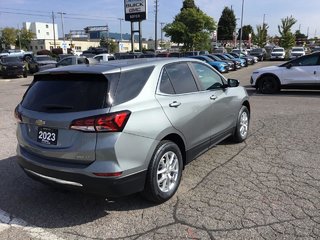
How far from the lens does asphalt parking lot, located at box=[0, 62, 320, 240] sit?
3.64 m

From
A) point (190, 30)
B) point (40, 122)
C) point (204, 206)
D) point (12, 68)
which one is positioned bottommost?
point (12, 68)

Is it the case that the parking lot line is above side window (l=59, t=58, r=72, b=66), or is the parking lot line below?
below

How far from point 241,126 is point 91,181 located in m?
3.80

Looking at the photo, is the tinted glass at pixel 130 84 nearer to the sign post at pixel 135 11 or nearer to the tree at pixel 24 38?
the sign post at pixel 135 11

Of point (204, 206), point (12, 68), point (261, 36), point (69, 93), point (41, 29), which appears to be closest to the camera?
point (69, 93)

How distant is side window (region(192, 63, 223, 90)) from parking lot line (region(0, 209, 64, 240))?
2887mm

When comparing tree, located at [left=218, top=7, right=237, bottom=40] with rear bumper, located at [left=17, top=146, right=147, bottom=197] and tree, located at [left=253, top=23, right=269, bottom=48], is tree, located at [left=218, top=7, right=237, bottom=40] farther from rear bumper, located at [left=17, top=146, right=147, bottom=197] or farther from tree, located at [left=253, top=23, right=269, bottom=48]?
rear bumper, located at [left=17, top=146, right=147, bottom=197]

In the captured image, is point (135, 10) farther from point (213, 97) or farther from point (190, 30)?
point (213, 97)

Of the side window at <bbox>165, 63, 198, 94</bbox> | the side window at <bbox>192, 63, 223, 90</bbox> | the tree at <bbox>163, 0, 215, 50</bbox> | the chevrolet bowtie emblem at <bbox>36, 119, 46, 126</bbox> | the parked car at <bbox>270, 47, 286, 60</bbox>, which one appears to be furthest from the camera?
the tree at <bbox>163, 0, 215, 50</bbox>

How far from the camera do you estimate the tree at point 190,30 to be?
54062 millimetres

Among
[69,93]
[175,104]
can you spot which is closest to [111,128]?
[69,93]

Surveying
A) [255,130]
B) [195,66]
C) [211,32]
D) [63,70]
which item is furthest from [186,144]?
[211,32]

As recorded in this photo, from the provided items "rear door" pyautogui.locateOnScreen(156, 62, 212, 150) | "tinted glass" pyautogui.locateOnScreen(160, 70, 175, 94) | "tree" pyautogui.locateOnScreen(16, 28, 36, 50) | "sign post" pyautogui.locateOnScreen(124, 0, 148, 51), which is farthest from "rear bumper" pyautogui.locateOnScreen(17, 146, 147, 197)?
"tree" pyautogui.locateOnScreen(16, 28, 36, 50)

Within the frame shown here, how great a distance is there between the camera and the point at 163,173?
4.25 metres
